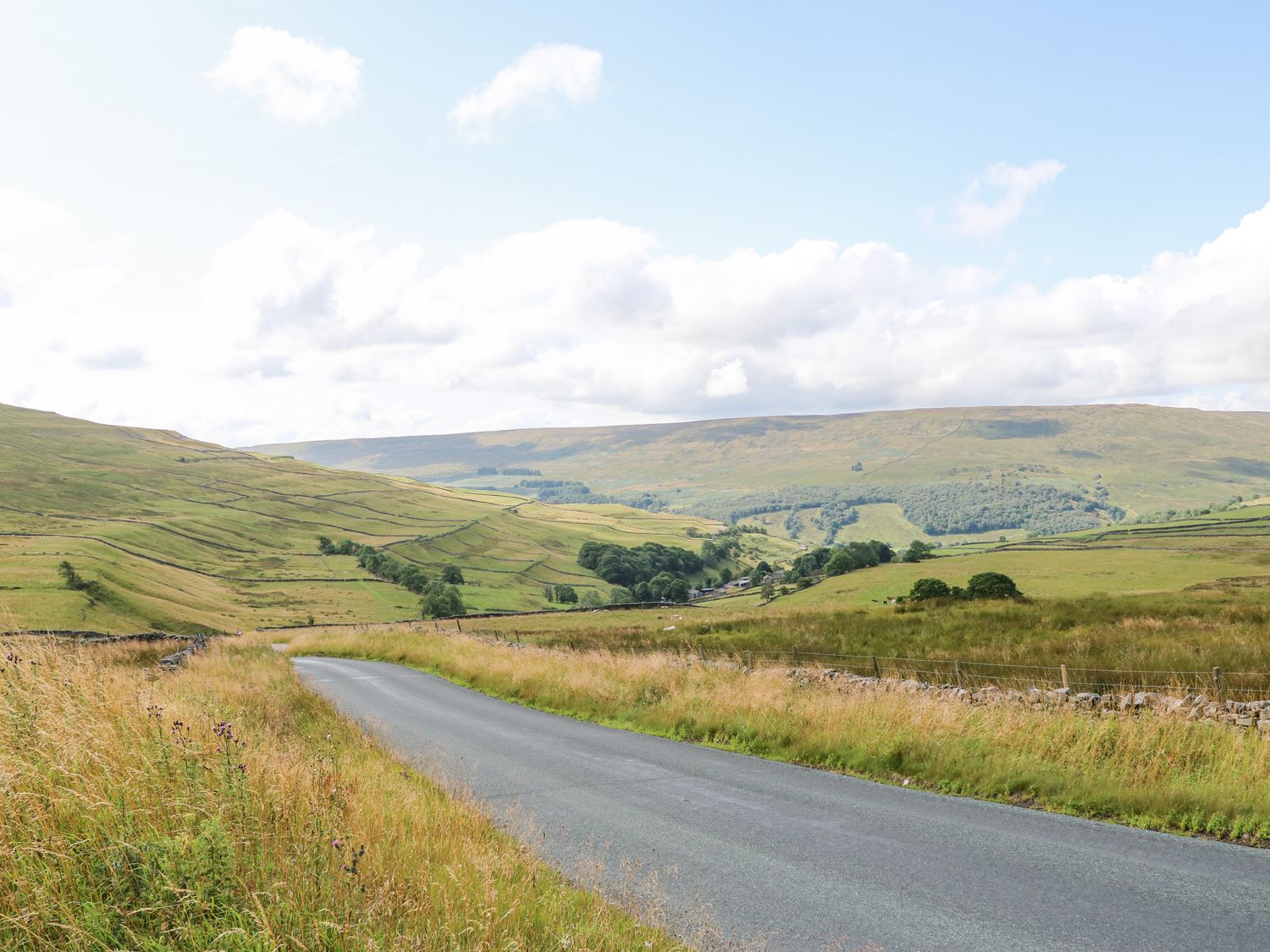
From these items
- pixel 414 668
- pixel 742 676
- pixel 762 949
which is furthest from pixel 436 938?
pixel 414 668

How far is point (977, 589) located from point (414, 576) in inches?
4408

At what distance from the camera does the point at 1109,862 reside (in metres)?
7.93

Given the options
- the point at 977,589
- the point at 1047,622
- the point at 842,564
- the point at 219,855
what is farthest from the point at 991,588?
the point at 842,564

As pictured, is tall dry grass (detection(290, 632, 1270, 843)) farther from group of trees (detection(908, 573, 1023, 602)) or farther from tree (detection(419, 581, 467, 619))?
tree (detection(419, 581, 467, 619))

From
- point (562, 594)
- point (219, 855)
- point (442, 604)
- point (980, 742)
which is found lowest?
point (562, 594)

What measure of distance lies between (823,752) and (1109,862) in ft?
18.2

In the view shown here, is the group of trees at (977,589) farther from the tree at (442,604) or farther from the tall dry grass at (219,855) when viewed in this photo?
the tree at (442,604)

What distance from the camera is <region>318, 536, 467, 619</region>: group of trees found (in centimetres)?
12094

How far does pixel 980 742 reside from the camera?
1196cm

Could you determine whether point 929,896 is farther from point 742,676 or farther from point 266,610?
point 266,610

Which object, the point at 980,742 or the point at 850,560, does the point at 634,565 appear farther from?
the point at 980,742

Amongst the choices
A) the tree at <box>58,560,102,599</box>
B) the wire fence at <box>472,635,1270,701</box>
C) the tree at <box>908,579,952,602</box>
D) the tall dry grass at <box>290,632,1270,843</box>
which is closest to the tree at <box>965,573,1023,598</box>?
the tree at <box>908,579,952,602</box>

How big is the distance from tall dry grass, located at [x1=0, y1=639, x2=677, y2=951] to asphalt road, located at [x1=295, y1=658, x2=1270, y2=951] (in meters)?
1.68

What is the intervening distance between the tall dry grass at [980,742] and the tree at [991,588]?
43041 mm
